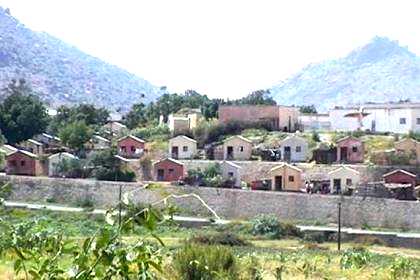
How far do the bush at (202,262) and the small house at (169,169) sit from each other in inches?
1691

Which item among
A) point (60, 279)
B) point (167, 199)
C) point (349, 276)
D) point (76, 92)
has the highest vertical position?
point (76, 92)

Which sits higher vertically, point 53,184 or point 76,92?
point 76,92

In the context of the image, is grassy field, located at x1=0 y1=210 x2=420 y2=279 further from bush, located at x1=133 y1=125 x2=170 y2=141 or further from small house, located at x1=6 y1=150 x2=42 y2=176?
bush, located at x1=133 y1=125 x2=170 y2=141

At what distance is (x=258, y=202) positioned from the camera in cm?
4850

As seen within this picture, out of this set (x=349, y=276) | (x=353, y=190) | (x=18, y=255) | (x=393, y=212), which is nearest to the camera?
(x=18, y=255)

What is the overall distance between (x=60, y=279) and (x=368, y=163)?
2115 inches

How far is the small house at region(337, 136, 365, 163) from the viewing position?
58.1 meters

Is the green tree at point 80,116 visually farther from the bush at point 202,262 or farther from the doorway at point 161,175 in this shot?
the bush at point 202,262

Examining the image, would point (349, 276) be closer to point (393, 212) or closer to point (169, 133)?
point (393, 212)

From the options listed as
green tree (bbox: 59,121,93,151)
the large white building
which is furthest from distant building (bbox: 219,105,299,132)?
green tree (bbox: 59,121,93,151)

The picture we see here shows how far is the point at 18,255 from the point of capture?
10.2ft

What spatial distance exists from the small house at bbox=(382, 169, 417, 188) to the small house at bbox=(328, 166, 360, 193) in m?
1.78

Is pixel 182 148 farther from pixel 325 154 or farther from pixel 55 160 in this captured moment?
pixel 325 154

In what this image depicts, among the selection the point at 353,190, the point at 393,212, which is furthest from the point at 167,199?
the point at 353,190
